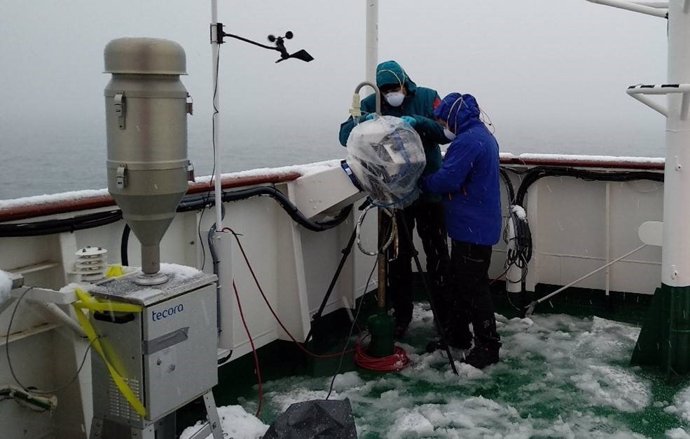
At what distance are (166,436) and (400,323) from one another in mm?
2266

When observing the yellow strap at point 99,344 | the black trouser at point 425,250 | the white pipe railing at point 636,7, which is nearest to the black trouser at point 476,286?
the black trouser at point 425,250

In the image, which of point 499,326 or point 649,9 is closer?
point 649,9

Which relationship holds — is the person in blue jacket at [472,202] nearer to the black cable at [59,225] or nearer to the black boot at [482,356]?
the black boot at [482,356]

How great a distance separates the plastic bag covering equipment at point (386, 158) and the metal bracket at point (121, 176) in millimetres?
1643

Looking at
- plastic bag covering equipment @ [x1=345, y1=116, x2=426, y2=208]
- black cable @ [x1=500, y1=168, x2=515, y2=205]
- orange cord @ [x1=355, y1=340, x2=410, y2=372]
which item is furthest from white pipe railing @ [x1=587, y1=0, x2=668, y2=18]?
orange cord @ [x1=355, y1=340, x2=410, y2=372]

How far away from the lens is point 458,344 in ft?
13.4

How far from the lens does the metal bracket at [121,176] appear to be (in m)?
2.00

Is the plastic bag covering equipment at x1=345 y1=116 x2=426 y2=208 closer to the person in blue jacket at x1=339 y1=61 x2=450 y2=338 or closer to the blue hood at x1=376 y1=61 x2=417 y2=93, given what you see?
the person in blue jacket at x1=339 y1=61 x2=450 y2=338

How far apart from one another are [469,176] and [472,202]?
5.7 inches

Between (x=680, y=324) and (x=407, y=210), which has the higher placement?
(x=407, y=210)

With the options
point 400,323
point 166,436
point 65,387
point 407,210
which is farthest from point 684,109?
point 65,387

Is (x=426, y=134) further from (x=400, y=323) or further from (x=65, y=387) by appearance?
(x=65, y=387)

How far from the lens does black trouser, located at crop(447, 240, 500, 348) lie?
3680 millimetres

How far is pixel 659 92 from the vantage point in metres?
3.13
